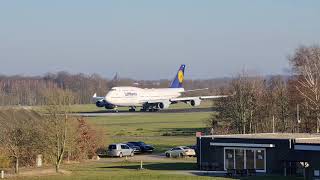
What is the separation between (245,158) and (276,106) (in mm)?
31148

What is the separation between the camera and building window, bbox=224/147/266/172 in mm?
45281

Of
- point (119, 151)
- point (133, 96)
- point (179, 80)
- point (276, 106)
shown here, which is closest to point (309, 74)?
point (276, 106)

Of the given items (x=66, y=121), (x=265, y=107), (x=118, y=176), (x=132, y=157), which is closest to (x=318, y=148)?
(x=118, y=176)

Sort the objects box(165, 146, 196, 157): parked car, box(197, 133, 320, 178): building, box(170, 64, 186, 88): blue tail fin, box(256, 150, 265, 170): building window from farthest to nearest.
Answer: box(170, 64, 186, 88): blue tail fin → box(165, 146, 196, 157): parked car → box(256, 150, 265, 170): building window → box(197, 133, 320, 178): building

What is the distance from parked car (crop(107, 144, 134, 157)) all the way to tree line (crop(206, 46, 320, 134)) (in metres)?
10.6

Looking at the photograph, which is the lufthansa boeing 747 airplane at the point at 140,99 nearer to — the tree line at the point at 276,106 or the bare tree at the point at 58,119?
the tree line at the point at 276,106

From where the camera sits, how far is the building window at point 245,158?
45281 mm

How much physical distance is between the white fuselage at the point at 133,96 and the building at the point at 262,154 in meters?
80.8

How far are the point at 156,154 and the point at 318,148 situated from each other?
24699 millimetres

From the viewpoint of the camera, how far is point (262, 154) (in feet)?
148

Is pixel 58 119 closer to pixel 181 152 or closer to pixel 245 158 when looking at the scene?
pixel 245 158

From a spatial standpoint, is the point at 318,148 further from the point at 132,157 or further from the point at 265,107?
the point at 265,107

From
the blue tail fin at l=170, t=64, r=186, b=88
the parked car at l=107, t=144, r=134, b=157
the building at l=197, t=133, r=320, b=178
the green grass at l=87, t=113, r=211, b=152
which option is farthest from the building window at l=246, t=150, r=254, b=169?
the blue tail fin at l=170, t=64, r=186, b=88

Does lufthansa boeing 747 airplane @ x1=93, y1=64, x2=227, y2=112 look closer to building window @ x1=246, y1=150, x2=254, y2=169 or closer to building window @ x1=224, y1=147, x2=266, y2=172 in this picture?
building window @ x1=224, y1=147, x2=266, y2=172
